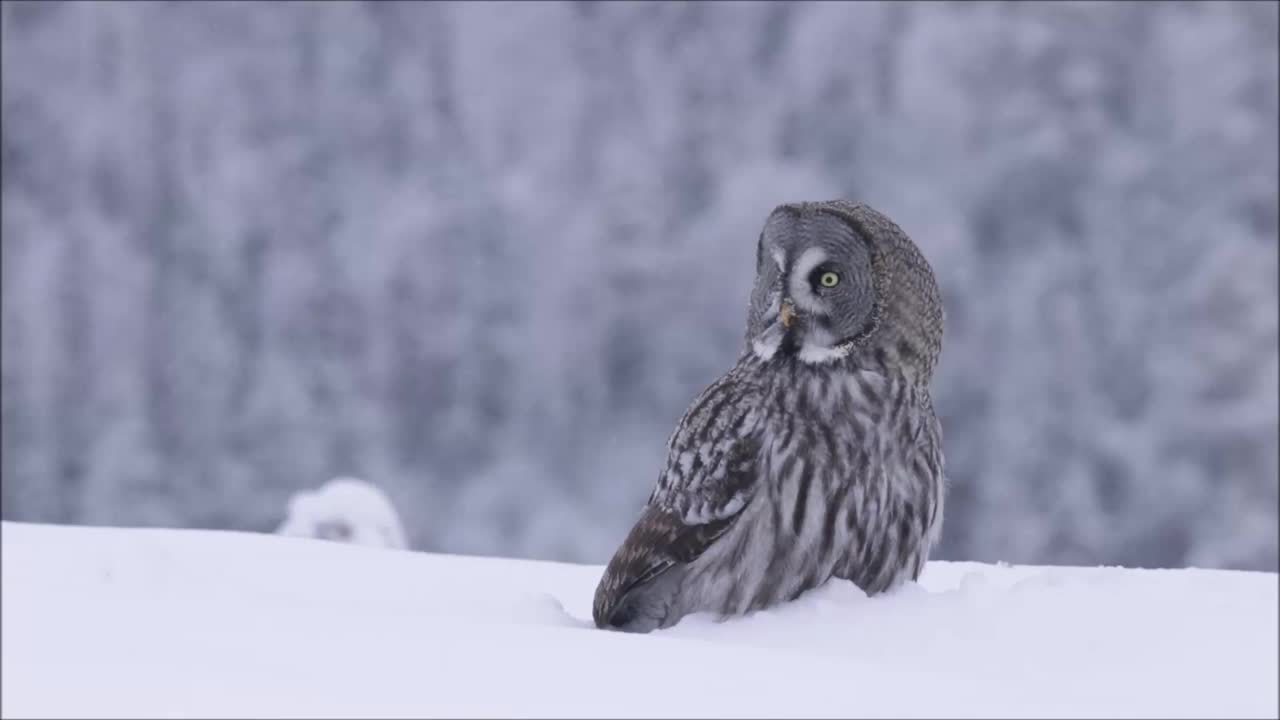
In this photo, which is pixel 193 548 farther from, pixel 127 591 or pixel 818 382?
pixel 818 382

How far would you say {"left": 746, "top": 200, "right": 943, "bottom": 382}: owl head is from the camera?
1697 millimetres

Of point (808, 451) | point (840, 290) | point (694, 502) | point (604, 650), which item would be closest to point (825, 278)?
point (840, 290)

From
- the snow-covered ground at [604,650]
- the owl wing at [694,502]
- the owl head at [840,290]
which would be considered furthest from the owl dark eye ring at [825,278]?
the snow-covered ground at [604,650]

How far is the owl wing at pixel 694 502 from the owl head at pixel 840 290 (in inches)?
4.1

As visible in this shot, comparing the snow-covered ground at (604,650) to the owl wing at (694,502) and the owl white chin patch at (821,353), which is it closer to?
the owl wing at (694,502)

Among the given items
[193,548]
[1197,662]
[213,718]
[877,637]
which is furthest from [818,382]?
[213,718]

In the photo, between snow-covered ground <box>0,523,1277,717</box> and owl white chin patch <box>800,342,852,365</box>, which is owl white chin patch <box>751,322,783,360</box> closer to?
owl white chin patch <box>800,342,852,365</box>

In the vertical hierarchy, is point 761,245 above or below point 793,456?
above

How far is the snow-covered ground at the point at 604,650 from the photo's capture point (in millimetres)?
1021

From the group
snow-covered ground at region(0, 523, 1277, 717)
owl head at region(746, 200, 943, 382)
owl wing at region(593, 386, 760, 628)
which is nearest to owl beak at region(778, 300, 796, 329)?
owl head at region(746, 200, 943, 382)

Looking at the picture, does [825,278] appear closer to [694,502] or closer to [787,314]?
[787,314]

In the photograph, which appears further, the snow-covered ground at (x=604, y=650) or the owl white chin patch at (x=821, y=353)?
the owl white chin patch at (x=821, y=353)

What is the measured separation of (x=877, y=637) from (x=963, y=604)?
0.14 m

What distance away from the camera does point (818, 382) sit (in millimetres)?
1744
